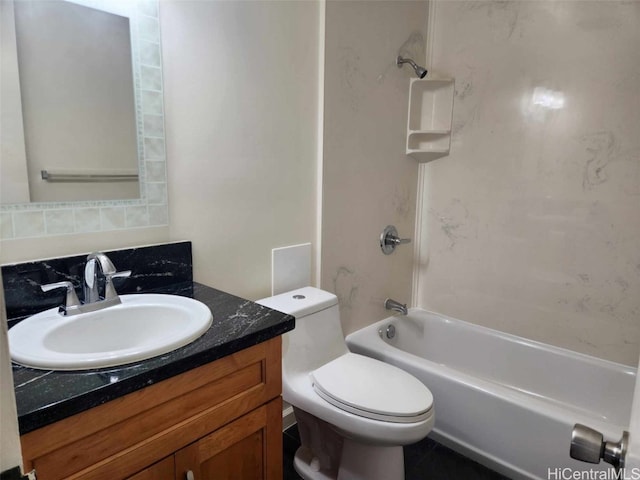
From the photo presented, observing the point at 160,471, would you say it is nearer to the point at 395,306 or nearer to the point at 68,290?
the point at 68,290

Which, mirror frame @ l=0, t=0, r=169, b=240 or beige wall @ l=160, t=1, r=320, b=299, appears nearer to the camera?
mirror frame @ l=0, t=0, r=169, b=240

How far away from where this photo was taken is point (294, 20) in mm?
1685

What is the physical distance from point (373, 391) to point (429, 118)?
1.64 meters

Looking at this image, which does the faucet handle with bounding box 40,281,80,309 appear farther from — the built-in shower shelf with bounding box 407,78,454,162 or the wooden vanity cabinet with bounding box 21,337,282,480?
the built-in shower shelf with bounding box 407,78,454,162

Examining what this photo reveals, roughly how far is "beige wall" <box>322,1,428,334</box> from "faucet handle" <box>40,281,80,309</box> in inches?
42.8

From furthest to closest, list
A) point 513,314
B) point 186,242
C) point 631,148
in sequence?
point 513,314, point 631,148, point 186,242

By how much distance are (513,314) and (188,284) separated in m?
1.73

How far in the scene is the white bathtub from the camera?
1553 mm

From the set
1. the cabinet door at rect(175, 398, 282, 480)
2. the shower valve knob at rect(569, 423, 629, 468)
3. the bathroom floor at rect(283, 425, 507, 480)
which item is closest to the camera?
the shower valve knob at rect(569, 423, 629, 468)

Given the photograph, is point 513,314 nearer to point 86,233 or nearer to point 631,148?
point 631,148

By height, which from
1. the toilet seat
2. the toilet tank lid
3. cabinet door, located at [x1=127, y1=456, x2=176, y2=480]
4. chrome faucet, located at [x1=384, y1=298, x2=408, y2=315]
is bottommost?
the toilet seat

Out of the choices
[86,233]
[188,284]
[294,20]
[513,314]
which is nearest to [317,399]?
[188,284]

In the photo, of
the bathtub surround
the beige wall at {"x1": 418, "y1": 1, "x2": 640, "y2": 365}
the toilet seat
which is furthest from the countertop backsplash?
the beige wall at {"x1": 418, "y1": 1, "x2": 640, "y2": 365}

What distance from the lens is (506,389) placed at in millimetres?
1673
